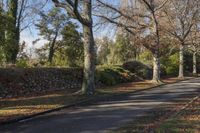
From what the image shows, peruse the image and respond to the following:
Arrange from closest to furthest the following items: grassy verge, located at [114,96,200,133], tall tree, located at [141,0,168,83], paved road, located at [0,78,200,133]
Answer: grassy verge, located at [114,96,200,133] → paved road, located at [0,78,200,133] → tall tree, located at [141,0,168,83]

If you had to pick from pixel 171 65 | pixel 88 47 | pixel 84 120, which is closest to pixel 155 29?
pixel 88 47

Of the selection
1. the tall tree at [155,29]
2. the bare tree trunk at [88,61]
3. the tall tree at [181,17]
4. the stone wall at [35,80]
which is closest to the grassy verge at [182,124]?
the bare tree trunk at [88,61]

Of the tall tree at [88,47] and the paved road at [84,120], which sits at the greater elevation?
the tall tree at [88,47]

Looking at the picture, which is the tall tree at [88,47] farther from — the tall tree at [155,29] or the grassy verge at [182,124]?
the tall tree at [155,29]

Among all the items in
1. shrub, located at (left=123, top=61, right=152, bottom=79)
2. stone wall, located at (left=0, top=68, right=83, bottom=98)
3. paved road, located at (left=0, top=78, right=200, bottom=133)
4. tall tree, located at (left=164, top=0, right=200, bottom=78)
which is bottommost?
paved road, located at (left=0, top=78, right=200, bottom=133)

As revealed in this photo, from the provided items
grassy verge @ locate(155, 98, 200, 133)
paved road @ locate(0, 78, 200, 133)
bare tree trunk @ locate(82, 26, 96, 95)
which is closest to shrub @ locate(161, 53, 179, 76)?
bare tree trunk @ locate(82, 26, 96, 95)

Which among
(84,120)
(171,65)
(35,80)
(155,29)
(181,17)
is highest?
(181,17)

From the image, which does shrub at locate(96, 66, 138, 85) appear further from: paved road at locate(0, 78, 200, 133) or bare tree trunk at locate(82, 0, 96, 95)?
paved road at locate(0, 78, 200, 133)

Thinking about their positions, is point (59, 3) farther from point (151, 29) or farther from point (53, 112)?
Answer: point (151, 29)

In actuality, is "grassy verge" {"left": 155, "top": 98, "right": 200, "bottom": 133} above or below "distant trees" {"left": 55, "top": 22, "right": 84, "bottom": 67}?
below

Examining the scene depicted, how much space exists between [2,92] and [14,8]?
34.5ft

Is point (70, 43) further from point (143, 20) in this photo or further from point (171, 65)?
point (171, 65)

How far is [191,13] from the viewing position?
160ft

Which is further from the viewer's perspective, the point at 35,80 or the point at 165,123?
the point at 35,80
